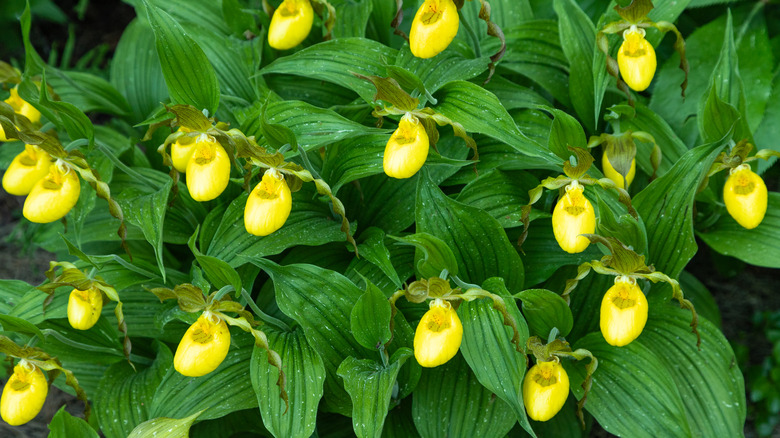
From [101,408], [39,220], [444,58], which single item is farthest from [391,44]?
[101,408]

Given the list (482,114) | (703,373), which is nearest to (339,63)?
(482,114)

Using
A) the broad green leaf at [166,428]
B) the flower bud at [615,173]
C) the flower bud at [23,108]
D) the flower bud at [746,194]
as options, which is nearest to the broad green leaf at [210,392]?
the broad green leaf at [166,428]

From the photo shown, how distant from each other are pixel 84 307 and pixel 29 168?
40 cm

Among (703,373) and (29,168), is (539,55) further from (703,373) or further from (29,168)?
(29,168)

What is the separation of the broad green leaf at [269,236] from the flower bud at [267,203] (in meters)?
0.17

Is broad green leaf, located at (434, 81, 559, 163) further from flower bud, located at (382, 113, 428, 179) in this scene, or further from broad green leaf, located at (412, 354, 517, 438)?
broad green leaf, located at (412, 354, 517, 438)

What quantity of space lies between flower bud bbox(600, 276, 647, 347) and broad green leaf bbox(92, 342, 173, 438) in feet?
3.62

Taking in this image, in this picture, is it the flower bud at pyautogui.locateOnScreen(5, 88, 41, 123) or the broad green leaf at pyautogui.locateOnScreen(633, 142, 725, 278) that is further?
the flower bud at pyautogui.locateOnScreen(5, 88, 41, 123)

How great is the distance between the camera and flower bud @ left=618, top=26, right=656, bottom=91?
1606 mm

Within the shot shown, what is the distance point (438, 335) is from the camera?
4.40 feet

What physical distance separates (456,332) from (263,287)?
0.69 metres

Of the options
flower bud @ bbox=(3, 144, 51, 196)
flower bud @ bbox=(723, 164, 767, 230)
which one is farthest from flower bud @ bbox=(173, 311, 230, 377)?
flower bud @ bbox=(723, 164, 767, 230)

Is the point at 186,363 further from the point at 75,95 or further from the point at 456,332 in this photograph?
the point at 75,95

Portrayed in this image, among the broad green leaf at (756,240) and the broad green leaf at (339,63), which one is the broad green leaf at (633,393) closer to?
the broad green leaf at (756,240)
